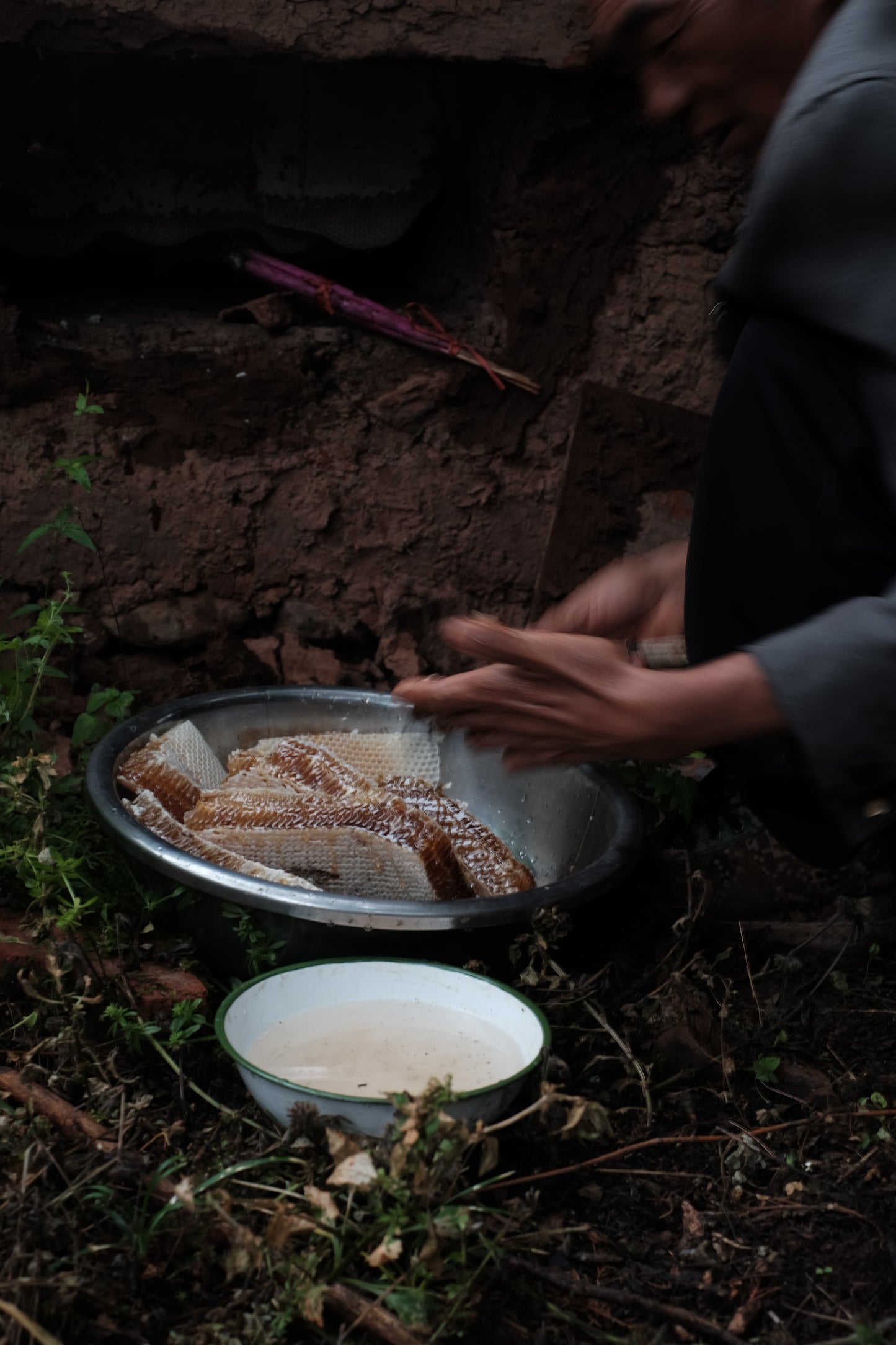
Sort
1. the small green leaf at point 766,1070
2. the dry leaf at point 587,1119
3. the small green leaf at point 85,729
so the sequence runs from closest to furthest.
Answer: the dry leaf at point 587,1119, the small green leaf at point 766,1070, the small green leaf at point 85,729

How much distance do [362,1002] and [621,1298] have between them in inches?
21.0

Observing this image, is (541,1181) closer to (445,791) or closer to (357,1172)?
(357,1172)

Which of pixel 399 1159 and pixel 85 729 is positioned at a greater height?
pixel 399 1159

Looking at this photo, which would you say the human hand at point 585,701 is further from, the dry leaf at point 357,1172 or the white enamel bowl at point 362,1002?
the dry leaf at point 357,1172

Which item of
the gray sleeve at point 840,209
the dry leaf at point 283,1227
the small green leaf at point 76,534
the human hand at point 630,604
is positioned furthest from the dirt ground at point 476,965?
the gray sleeve at point 840,209

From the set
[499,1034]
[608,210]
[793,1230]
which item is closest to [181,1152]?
[499,1034]

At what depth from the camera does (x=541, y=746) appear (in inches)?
60.4

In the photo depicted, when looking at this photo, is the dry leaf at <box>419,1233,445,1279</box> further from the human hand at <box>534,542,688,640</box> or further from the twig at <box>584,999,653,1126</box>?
the human hand at <box>534,542,688,640</box>

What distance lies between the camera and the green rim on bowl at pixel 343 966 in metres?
1.44

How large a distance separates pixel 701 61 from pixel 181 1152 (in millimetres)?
1592

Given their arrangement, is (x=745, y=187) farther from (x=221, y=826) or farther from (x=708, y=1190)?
(x=708, y=1190)

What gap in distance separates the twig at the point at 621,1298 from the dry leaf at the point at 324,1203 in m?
0.22

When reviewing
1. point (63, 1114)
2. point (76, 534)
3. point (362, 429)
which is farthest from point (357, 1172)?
point (362, 429)

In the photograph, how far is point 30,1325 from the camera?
117 centimetres
